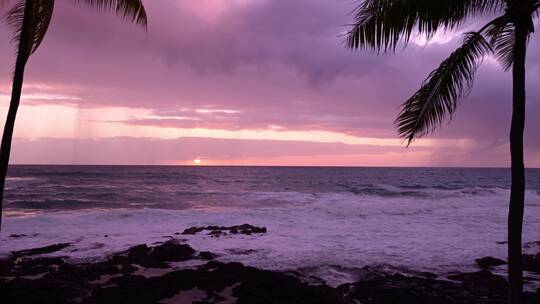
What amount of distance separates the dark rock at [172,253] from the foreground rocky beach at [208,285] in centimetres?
37

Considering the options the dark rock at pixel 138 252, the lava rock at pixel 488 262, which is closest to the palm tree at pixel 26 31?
the dark rock at pixel 138 252

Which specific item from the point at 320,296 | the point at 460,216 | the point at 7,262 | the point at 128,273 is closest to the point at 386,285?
the point at 320,296

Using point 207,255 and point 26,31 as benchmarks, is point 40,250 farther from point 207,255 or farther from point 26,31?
point 26,31

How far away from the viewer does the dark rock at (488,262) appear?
12039mm

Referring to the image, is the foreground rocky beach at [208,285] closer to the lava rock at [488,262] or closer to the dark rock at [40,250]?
the lava rock at [488,262]

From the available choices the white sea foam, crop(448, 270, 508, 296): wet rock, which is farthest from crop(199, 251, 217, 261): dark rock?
crop(448, 270, 508, 296): wet rock

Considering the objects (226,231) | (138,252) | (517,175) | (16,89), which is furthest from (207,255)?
(517,175)

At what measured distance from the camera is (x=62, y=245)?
14.1 metres

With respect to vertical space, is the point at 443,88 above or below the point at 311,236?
above

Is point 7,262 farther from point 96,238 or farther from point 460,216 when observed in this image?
point 460,216

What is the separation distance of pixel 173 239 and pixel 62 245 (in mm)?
3567

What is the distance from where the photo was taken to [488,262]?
40.0 ft

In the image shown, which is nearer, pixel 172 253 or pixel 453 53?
pixel 453 53

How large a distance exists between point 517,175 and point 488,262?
8586 mm
